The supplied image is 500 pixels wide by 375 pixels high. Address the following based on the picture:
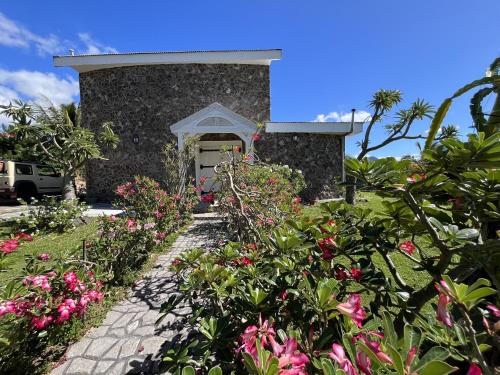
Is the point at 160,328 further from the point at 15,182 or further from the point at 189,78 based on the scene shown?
the point at 15,182

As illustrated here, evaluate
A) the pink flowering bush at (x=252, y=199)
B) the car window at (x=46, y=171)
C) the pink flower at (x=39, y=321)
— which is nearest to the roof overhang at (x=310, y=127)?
the pink flowering bush at (x=252, y=199)

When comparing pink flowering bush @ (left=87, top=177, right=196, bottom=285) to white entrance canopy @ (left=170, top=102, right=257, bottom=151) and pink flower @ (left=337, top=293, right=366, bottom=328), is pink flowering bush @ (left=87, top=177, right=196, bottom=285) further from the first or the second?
white entrance canopy @ (left=170, top=102, right=257, bottom=151)

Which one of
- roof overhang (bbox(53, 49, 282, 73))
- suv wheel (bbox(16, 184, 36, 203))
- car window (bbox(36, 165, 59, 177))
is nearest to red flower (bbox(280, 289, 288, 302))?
roof overhang (bbox(53, 49, 282, 73))

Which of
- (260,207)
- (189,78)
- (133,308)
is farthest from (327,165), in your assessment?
(133,308)

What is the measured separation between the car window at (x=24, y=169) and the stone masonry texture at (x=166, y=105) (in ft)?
11.4

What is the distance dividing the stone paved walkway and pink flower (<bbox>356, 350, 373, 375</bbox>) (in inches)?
83.6

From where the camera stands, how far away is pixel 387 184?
40.3 inches

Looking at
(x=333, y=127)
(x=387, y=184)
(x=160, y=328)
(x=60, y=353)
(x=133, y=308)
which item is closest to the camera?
(x=387, y=184)

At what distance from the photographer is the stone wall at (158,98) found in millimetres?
11633

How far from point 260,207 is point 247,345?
3555 millimetres

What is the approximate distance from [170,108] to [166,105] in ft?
0.71

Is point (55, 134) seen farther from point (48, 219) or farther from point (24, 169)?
point (24, 169)

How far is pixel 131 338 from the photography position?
2.67m

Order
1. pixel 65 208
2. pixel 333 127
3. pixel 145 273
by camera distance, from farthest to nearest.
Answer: pixel 333 127
pixel 65 208
pixel 145 273
